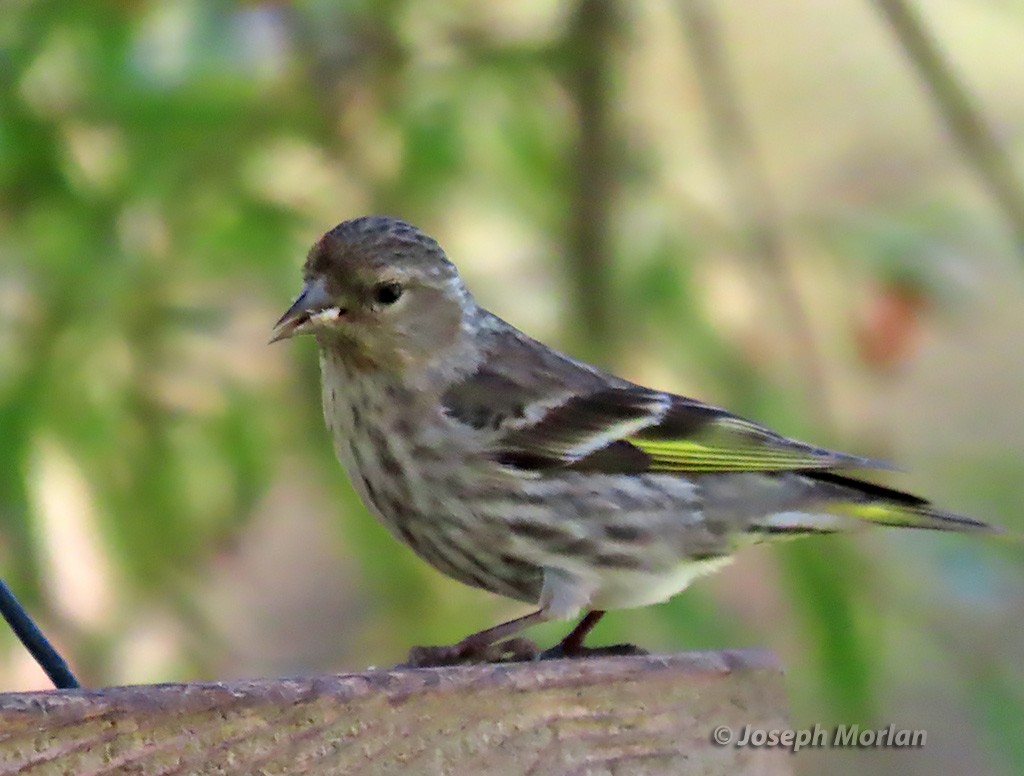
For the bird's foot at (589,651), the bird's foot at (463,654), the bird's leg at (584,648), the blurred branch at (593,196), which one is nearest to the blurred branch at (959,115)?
the blurred branch at (593,196)

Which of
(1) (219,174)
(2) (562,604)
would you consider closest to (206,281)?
(1) (219,174)

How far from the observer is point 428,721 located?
1.59 metres

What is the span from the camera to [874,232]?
3.59 meters

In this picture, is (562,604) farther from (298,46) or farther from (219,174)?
(298,46)

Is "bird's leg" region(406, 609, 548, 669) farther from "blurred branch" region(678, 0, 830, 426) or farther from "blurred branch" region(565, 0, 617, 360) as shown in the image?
"blurred branch" region(678, 0, 830, 426)

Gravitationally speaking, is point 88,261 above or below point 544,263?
below

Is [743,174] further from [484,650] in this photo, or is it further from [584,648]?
[484,650]

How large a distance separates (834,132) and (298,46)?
3188 millimetres

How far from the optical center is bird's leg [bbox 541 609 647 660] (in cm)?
223

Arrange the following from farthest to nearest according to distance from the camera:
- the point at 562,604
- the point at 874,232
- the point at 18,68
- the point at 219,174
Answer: the point at 874,232
the point at 219,174
the point at 18,68
the point at 562,604


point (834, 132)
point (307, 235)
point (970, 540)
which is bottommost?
point (970, 540)

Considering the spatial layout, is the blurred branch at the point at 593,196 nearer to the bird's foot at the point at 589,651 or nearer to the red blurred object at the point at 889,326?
the red blurred object at the point at 889,326

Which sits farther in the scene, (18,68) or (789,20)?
(789,20)

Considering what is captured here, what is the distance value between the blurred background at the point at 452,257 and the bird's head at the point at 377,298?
1.66 ft
